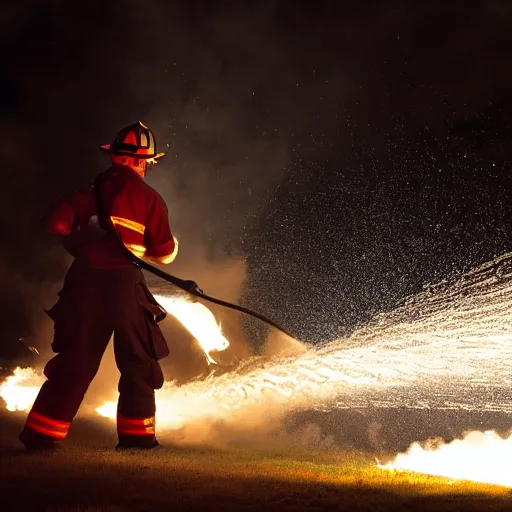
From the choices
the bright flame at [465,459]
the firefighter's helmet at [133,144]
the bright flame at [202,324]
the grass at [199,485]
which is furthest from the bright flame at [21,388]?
the bright flame at [465,459]

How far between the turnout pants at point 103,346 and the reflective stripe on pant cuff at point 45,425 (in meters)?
0.05

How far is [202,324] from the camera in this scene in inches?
378

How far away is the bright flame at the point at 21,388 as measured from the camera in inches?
438

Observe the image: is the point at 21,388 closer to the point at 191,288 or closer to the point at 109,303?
the point at 109,303

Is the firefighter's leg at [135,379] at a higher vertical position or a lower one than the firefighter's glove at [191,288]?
lower

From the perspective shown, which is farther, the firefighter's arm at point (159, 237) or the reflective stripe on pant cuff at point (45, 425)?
the firefighter's arm at point (159, 237)

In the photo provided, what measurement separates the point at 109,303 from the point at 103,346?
509 millimetres

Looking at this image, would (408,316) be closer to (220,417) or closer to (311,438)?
(311,438)

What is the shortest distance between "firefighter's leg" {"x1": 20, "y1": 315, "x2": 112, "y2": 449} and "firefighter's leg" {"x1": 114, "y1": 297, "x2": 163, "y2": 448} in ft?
0.79

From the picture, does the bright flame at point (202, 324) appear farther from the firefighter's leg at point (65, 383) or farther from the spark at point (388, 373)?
the spark at point (388, 373)

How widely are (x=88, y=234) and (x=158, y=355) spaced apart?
5.32ft

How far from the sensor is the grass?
6.12 meters

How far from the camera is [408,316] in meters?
12.2

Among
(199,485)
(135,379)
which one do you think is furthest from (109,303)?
(199,485)
